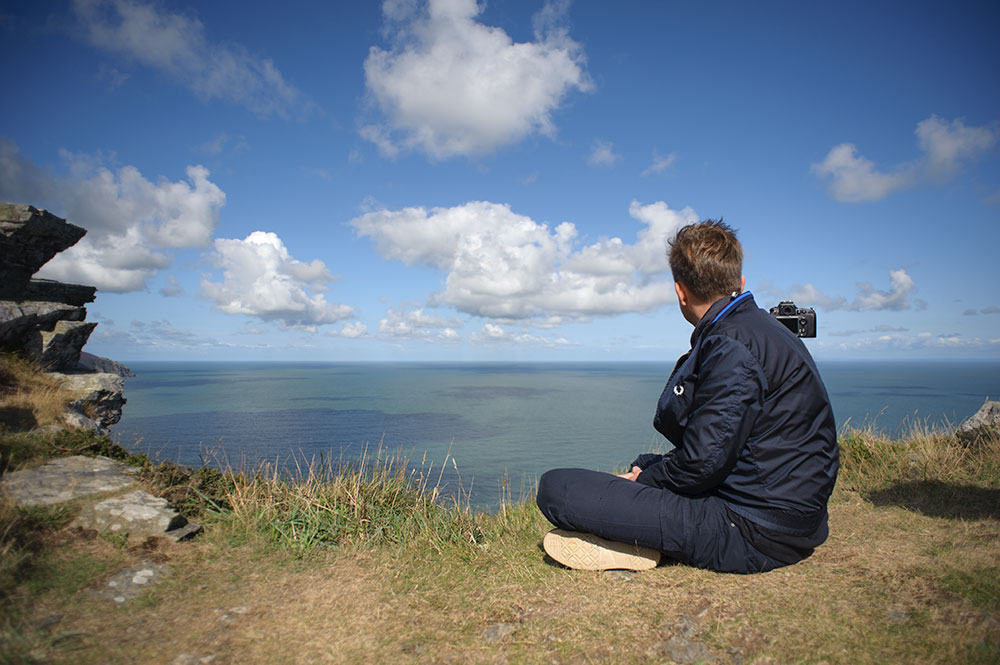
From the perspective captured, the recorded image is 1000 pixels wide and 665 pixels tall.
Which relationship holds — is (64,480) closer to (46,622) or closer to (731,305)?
(46,622)

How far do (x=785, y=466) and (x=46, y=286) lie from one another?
14.0 metres

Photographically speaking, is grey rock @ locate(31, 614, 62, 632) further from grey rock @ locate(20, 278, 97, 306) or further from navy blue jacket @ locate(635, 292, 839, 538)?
grey rock @ locate(20, 278, 97, 306)

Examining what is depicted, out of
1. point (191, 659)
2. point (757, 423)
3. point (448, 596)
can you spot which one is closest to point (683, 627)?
point (757, 423)

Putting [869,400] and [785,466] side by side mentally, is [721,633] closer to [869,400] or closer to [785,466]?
[785,466]

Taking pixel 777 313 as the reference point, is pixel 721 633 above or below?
below

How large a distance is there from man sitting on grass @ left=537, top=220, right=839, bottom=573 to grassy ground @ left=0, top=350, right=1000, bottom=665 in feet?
0.84

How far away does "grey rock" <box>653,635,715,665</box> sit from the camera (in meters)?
2.51

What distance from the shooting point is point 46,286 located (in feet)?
35.7

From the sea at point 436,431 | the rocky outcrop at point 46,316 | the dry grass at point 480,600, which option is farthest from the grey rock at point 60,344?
the dry grass at point 480,600

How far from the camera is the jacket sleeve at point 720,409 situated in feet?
8.87

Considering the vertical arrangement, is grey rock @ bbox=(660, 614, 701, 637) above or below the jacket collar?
below

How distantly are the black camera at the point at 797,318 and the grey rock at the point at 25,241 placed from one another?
12865 millimetres

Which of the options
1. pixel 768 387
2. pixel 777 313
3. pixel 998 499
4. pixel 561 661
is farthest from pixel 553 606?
pixel 998 499

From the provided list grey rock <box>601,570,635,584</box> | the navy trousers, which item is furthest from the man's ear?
grey rock <box>601,570,635,584</box>
